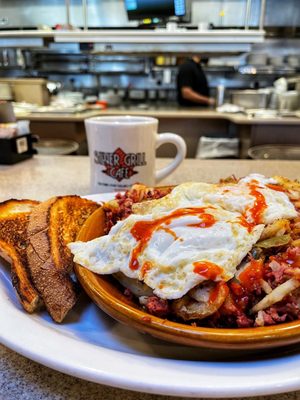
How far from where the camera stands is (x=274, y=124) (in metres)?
3.17

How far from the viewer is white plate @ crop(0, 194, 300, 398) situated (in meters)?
0.31

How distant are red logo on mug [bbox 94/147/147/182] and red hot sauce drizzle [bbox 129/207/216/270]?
39 cm

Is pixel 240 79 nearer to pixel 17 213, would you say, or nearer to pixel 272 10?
pixel 272 10

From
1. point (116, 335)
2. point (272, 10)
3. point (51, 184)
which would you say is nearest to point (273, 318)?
point (116, 335)

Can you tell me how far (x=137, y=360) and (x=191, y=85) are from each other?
421 cm

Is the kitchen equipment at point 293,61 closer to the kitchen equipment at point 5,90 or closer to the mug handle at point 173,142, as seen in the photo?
the kitchen equipment at point 5,90

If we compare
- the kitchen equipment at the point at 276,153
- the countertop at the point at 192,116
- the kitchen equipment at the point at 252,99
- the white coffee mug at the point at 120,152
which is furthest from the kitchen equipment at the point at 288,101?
the white coffee mug at the point at 120,152

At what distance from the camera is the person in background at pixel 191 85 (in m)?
4.19

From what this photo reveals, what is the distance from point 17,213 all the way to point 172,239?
1.11ft

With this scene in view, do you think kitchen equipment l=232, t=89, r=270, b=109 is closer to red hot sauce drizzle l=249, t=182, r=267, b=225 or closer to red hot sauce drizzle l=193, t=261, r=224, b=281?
red hot sauce drizzle l=249, t=182, r=267, b=225

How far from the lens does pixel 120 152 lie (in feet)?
2.71

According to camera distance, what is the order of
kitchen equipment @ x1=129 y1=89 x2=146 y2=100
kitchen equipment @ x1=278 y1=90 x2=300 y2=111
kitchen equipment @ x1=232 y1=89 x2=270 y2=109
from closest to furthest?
kitchen equipment @ x1=278 y1=90 x2=300 y2=111 → kitchen equipment @ x1=232 y1=89 x2=270 y2=109 → kitchen equipment @ x1=129 y1=89 x2=146 y2=100

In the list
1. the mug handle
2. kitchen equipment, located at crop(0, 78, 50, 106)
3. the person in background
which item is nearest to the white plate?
the mug handle

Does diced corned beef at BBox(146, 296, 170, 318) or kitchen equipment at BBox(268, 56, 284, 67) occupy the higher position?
kitchen equipment at BBox(268, 56, 284, 67)
